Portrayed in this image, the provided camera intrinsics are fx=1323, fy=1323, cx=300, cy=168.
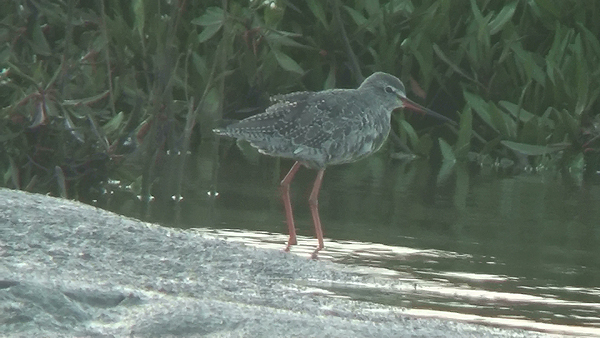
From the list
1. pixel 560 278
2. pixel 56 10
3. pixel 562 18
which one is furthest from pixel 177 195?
pixel 562 18

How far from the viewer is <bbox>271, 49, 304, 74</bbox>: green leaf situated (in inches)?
480

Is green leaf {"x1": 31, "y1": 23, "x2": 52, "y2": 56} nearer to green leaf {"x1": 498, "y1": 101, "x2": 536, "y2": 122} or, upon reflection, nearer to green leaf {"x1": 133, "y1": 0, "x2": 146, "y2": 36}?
green leaf {"x1": 133, "y1": 0, "x2": 146, "y2": 36}

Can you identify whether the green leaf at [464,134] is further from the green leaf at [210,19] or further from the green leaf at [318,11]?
the green leaf at [210,19]

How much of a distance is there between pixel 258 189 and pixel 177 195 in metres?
0.95

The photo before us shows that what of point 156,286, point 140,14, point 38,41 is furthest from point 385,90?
point 156,286

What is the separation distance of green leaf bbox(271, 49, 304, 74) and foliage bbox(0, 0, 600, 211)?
0.7 inches

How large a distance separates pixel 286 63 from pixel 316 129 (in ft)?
12.6

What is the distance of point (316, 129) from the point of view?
846 centimetres

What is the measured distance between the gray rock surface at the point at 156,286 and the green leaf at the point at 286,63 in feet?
17.3

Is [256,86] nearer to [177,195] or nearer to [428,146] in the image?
[428,146]

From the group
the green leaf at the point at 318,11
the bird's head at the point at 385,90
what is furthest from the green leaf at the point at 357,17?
the bird's head at the point at 385,90

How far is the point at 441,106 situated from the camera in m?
13.3

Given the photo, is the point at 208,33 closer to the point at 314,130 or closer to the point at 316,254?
the point at 314,130

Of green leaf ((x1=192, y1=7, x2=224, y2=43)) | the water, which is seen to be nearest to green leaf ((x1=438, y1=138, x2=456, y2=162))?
the water
